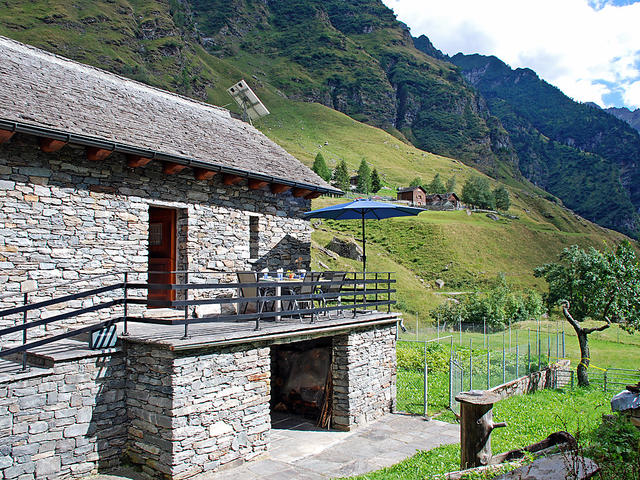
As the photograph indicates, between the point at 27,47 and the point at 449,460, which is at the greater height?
the point at 27,47

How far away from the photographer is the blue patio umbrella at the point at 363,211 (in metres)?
10.6

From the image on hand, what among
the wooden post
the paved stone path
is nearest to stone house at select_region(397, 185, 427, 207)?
the paved stone path

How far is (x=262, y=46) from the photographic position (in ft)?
523

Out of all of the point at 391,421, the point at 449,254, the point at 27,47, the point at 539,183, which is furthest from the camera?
the point at 539,183

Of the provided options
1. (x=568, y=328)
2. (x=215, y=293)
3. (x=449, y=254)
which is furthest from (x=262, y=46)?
(x=215, y=293)

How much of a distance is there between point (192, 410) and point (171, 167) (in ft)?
17.0

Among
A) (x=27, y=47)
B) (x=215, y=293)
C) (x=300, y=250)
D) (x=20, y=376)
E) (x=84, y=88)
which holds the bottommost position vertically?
(x=20, y=376)

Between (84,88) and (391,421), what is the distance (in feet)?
33.8

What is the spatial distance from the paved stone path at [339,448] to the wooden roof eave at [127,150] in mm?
5463

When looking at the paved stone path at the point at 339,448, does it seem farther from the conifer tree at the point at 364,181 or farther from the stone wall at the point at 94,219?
the conifer tree at the point at 364,181

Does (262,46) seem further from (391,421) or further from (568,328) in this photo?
(391,421)

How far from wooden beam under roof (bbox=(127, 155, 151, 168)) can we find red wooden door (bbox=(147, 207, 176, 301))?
1.50m

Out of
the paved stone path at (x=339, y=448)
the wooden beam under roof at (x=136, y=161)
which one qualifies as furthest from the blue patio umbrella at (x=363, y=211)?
the wooden beam under roof at (x=136, y=161)

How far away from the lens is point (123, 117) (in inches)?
407
